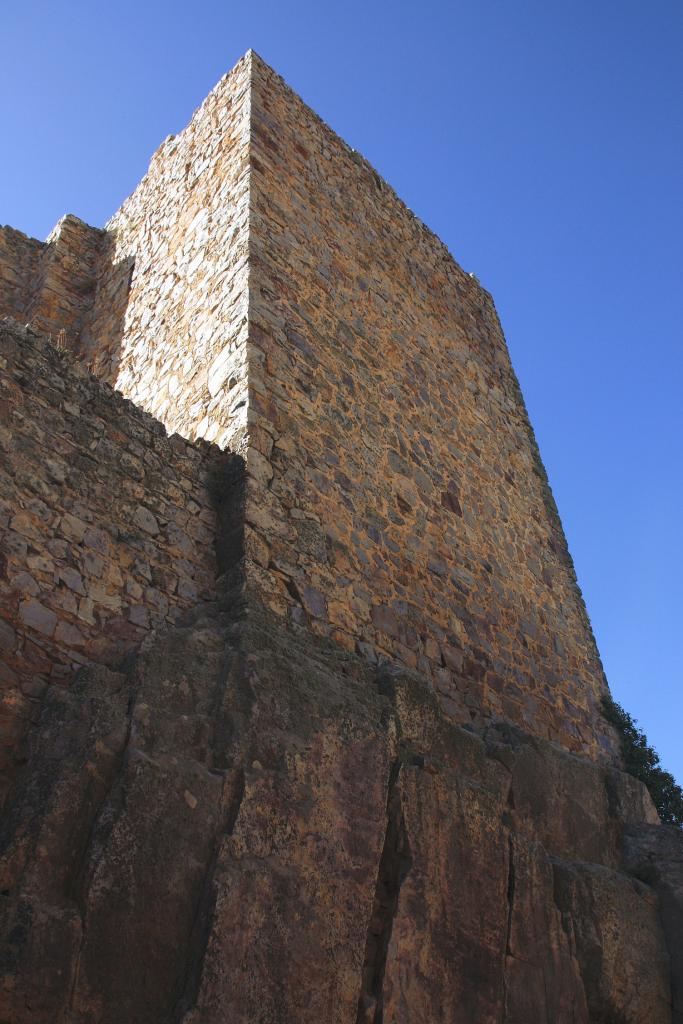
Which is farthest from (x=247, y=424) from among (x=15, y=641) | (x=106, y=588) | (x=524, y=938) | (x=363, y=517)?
(x=524, y=938)

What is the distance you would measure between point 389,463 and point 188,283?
2325mm

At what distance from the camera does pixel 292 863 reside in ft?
12.5

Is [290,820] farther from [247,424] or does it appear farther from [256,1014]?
[247,424]

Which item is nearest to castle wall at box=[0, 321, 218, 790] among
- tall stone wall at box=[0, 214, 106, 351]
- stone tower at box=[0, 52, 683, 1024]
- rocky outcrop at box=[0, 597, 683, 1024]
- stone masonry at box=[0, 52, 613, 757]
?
stone tower at box=[0, 52, 683, 1024]

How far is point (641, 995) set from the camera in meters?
5.00

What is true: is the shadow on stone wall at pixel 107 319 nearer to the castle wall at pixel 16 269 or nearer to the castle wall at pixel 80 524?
the castle wall at pixel 16 269

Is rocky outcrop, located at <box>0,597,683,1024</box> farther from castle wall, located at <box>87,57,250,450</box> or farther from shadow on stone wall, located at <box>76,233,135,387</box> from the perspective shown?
shadow on stone wall, located at <box>76,233,135,387</box>

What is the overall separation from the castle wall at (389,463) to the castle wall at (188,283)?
193mm

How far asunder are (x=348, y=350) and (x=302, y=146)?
7.92 feet

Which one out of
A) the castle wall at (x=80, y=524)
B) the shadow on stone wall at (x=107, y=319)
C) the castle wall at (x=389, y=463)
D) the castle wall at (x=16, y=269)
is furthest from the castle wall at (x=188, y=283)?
the castle wall at (x=16, y=269)

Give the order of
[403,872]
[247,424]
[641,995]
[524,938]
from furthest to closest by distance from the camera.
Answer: [247,424]
[641,995]
[524,938]
[403,872]

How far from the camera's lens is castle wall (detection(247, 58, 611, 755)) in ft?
19.2

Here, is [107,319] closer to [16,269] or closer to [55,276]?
[55,276]

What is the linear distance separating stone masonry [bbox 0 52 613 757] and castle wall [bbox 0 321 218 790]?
1.36 feet
